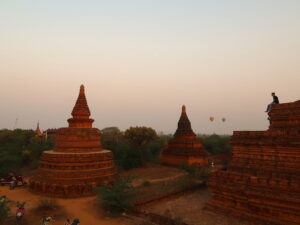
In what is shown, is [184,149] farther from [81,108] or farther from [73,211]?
[73,211]

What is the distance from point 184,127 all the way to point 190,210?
2136 cm

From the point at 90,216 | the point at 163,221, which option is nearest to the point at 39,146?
the point at 90,216

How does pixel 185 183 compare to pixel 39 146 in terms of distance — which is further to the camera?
pixel 39 146

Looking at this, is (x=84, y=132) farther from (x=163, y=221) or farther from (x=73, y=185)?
(x=163, y=221)

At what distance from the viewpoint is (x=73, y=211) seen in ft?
42.8

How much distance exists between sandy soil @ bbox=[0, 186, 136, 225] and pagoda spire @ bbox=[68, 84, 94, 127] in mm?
6827

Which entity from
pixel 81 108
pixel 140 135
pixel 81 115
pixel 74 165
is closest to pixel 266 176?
pixel 74 165

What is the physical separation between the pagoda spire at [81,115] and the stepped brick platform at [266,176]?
13.3 metres

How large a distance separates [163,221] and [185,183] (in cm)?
690

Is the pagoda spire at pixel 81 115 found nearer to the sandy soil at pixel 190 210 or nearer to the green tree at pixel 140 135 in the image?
the green tree at pixel 140 135

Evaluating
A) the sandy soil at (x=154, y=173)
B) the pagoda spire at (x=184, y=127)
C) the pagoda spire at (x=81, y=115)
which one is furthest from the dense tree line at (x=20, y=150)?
the pagoda spire at (x=184, y=127)

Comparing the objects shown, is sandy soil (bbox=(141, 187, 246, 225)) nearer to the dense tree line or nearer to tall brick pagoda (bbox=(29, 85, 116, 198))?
tall brick pagoda (bbox=(29, 85, 116, 198))

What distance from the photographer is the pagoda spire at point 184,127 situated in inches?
1265

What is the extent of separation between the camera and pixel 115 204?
11.9m
